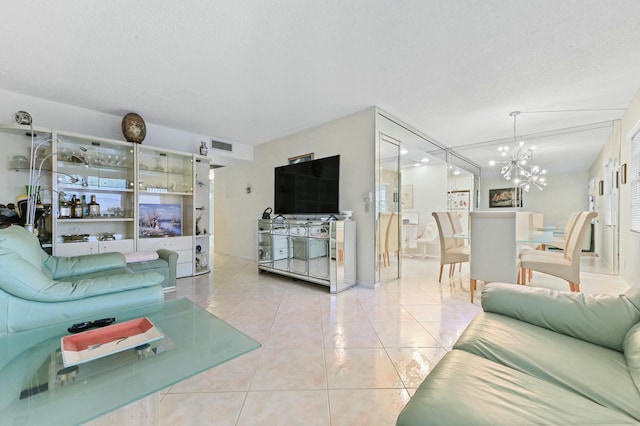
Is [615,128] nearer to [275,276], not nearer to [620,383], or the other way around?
[620,383]

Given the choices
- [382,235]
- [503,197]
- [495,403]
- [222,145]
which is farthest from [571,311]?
[503,197]

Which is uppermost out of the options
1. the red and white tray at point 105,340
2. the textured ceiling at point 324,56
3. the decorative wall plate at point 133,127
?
the textured ceiling at point 324,56

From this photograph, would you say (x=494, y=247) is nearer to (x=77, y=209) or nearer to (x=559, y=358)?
(x=559, y=358)

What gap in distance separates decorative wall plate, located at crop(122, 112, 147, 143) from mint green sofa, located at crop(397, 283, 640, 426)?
14.2 ft

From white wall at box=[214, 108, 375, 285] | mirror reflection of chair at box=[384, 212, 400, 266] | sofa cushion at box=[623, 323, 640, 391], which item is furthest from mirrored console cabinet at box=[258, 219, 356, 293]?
sofa cushion at box=[623, 323, 640, 391]

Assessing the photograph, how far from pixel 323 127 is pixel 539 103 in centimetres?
290

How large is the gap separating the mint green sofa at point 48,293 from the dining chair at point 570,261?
388cm

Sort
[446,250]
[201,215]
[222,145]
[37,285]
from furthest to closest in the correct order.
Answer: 1. [222,145]
2. [201,215]
3. [446,250]
4. [37,285]

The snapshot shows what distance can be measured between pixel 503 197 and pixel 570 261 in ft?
17.3

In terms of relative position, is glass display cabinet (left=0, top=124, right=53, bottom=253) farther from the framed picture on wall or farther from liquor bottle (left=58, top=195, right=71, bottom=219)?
the framed picture on wall

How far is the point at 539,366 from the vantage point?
1027 mm

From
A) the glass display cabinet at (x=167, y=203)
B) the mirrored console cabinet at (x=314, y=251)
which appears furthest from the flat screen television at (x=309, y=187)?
the glass display cabinet at (x=167, y=203)

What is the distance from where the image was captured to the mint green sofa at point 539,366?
0.77m

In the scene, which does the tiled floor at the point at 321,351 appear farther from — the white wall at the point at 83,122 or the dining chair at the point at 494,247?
the white wall at the point at 83,122
